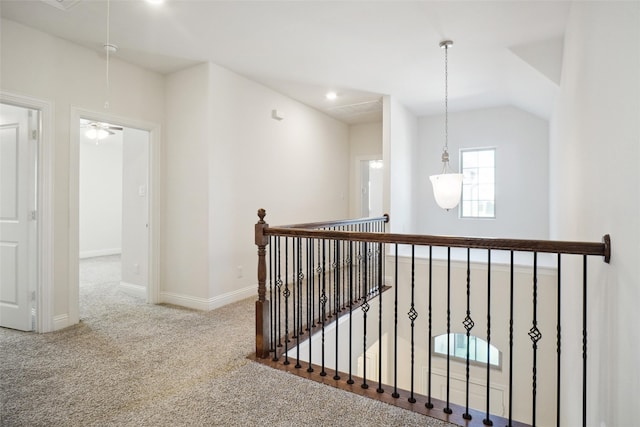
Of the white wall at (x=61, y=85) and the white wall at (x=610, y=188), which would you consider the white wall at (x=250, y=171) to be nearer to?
the white wall at (x=61, y=85)

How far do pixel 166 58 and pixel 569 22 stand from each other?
372 centimetres

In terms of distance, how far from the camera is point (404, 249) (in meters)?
5.60

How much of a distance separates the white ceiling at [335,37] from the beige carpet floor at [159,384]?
2.62 m

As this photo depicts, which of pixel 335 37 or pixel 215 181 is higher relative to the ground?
pixel 335 37

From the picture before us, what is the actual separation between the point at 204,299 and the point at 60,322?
4.19ft

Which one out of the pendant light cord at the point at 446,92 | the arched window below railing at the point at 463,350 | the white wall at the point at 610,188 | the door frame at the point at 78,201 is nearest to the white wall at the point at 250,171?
the door frame at the point at 78,201

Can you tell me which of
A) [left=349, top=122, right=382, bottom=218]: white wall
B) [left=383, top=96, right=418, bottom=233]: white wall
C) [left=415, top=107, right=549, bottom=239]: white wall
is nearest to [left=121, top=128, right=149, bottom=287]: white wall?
[left=383, top=96, right=418, bottom=233]: white wall

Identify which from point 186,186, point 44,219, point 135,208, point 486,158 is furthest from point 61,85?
point 486,158

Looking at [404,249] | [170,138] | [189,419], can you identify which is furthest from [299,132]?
[189,419]

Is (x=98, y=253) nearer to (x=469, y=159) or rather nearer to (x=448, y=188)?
(x=448, y=188)

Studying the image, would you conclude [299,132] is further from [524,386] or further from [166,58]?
[524,386]

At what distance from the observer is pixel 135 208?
4359 millimetres

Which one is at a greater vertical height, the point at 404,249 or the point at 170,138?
the point at 170,138

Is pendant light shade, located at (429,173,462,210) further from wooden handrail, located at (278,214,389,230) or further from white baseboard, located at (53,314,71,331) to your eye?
white baseboard, located at (53,314,71,331)
